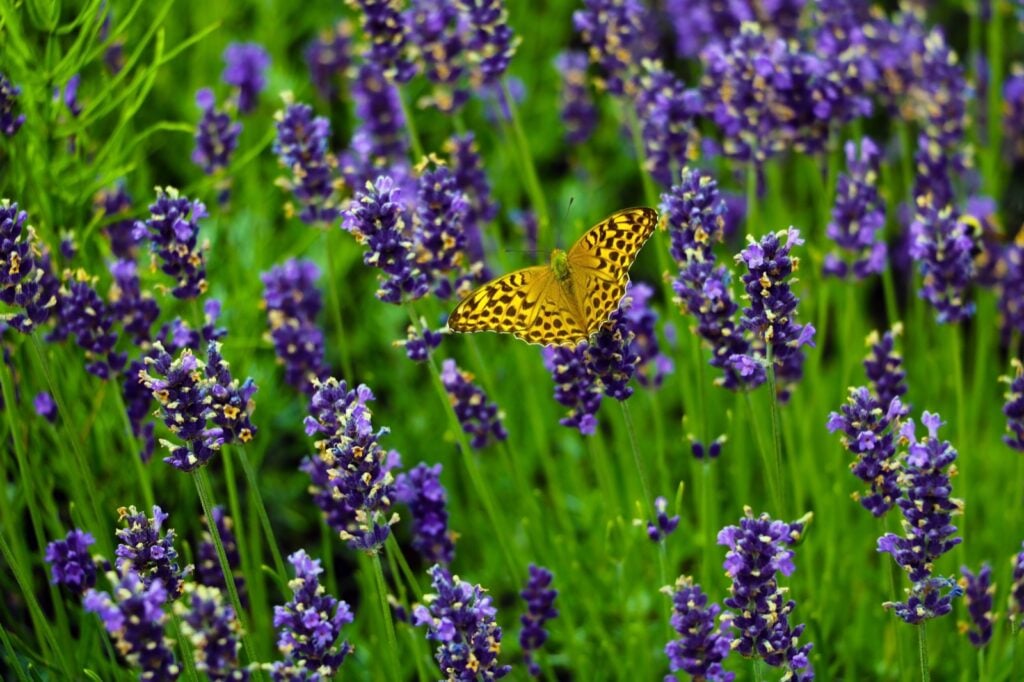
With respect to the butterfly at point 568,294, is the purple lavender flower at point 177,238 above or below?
above

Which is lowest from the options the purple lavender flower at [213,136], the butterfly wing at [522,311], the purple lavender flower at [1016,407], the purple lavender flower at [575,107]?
the purple lavender flower at [1016,407]

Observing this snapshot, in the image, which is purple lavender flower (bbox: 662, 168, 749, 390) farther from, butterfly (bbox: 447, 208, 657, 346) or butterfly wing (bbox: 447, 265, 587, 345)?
butterfly wing (bbox: 447, 265, 587, 345)

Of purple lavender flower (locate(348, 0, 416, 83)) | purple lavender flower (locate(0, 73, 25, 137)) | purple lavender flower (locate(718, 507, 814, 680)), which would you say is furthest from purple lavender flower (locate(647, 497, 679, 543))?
purple lavender flower (locate(0, 73, 25, 137))

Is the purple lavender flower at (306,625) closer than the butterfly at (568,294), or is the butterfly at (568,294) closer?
the purple lavender flower at (306,625)

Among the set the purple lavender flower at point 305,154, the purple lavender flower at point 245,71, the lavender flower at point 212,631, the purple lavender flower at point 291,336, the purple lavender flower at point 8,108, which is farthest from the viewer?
the purple lavender flower at point 245,71

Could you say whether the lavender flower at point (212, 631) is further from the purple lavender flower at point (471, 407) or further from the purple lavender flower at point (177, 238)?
the purple lavender flower at point (471, 407)

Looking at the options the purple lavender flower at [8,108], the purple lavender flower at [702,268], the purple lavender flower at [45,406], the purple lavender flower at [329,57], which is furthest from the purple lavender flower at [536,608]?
the purple lavender flower at [329,57]

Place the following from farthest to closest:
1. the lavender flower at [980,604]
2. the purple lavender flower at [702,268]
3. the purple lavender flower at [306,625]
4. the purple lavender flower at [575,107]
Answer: the purple lavender flower at [575,107], the lavender flower at [980,604], the purple lavender flower at [702,268], the purple lavender flower at [306,625]
